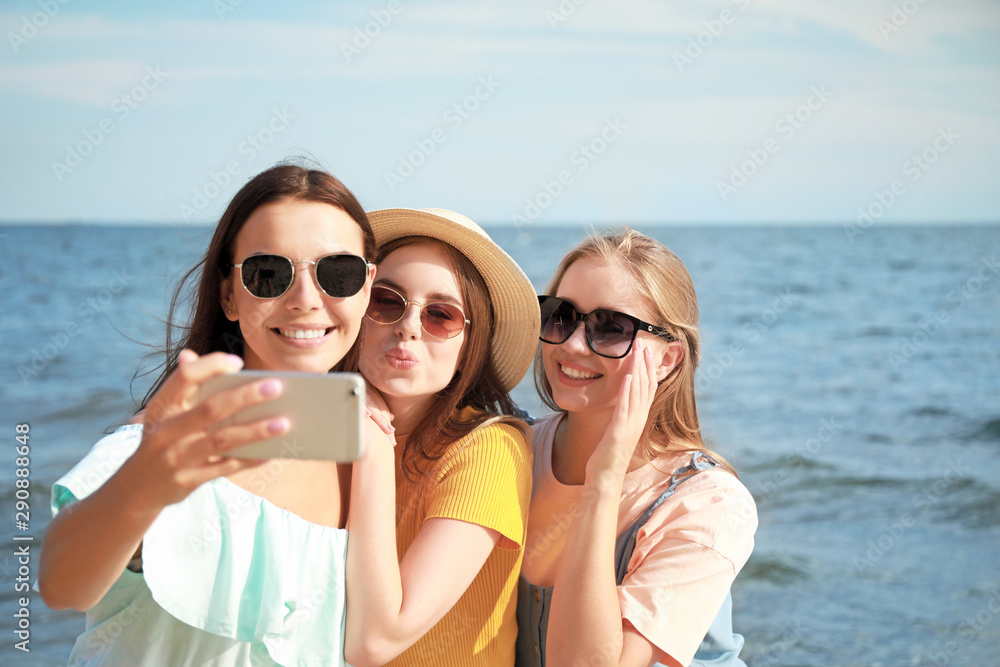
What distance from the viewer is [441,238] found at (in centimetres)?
318

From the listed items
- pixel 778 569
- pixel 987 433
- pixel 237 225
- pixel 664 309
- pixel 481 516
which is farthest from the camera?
pixel 987 433

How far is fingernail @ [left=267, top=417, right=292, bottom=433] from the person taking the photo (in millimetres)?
1589

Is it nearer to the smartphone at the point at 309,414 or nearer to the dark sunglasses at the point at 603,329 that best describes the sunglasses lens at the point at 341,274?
the smartphone at the point at 309,414

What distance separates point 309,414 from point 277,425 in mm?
73

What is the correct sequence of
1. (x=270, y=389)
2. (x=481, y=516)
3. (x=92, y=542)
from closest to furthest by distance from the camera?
(x=270, y=389), (x=92, y=542), (x=481, y=516)

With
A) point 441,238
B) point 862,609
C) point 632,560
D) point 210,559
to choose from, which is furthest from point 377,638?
point 862,609

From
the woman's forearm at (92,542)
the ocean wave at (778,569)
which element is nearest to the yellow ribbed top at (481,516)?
the woman's forearm at (92,542)

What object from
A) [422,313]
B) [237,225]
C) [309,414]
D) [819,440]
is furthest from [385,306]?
[819,440]

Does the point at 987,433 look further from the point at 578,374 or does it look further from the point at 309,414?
the point at 309,414

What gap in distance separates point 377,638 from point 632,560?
42.2 inches

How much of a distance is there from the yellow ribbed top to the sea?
3.97ft

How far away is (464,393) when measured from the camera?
10.7 feet

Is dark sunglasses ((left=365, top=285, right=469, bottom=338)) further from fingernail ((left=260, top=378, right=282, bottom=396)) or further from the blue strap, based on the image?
fingernail ((left=260, top=378, right=282, bottom=396))

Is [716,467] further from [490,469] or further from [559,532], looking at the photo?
[490,469]
